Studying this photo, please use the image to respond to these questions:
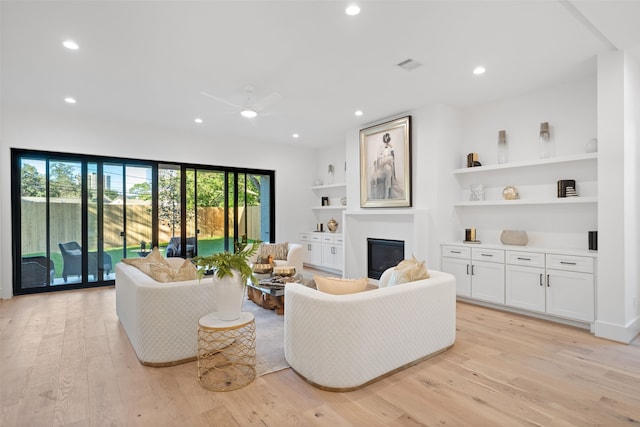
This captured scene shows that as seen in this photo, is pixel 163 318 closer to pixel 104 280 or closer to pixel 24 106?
pixel 104 280

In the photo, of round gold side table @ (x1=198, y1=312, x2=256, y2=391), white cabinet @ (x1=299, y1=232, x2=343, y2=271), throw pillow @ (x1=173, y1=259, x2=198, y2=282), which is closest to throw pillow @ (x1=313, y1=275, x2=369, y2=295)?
round gold side table @ (x1=198, y1=312, x2=256, y2=391)

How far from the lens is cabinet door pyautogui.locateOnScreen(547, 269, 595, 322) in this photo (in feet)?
11.8

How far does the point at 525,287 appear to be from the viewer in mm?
4094

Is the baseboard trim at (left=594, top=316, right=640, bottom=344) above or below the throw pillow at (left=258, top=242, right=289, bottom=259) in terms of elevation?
below

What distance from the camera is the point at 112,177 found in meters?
5.88

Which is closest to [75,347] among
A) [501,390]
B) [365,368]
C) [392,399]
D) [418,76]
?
[365,368]

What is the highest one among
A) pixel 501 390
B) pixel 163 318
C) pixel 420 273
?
pixel 420 273

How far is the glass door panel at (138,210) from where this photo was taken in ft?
19.7

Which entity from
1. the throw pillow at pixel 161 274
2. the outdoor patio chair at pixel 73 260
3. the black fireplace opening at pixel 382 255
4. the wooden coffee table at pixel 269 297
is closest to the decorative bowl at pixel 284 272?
the wooden coffee table at pixel 269 297

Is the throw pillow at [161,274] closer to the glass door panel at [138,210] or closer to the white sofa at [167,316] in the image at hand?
the white sofa at [167,316]

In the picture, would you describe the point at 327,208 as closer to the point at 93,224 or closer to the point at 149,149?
the point at 149,149

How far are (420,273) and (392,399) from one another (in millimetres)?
1108

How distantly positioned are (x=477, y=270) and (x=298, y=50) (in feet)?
11.8

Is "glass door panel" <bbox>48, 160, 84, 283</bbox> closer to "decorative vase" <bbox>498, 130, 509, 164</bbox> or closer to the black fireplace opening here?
the black fireplace opening
